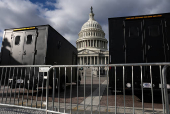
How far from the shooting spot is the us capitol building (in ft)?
223

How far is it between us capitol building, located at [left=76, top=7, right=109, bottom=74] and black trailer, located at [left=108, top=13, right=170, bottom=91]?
198 feet

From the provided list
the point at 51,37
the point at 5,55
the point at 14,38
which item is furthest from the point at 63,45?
the point at 5,55

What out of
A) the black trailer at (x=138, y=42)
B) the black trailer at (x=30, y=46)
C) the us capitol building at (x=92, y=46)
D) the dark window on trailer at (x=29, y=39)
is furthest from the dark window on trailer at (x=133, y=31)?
the us capitol building at (x=92, y=46)

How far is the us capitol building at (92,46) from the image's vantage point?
68062 millimetres

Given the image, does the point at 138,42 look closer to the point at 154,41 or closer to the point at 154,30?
the point at 154,41

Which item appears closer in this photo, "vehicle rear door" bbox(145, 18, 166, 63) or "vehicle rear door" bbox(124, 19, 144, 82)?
"vehicle rear door" bbox(145, 18, 166, 63)

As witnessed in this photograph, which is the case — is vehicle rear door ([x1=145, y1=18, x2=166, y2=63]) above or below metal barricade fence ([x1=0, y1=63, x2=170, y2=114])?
above

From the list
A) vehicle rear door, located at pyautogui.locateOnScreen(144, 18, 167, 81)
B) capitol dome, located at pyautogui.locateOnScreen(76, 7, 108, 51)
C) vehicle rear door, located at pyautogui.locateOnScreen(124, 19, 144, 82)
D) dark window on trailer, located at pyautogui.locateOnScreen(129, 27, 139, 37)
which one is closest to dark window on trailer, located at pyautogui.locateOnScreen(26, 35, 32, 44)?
vehicle rear door, located at pyautogui.locateOnScreen(124, 19, 144, 82)

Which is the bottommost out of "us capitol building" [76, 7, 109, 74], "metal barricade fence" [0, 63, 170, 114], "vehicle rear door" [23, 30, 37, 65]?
"metal barricade fence" [0, 63, 170, 114]

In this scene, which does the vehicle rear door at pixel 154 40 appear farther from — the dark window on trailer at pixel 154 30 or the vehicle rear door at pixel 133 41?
the vehicle rear door at pixel 133 41

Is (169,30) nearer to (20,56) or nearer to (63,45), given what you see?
(63,45)

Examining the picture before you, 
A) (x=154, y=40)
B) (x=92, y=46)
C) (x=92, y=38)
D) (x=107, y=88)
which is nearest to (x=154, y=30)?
(x=154, y=40)

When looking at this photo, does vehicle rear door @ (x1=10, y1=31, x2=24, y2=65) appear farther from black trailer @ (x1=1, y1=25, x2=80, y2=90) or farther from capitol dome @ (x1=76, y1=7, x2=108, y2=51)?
capitol dome @ (x1=76, y1=7, x2=108, y2=51)

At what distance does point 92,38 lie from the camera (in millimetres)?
74188
